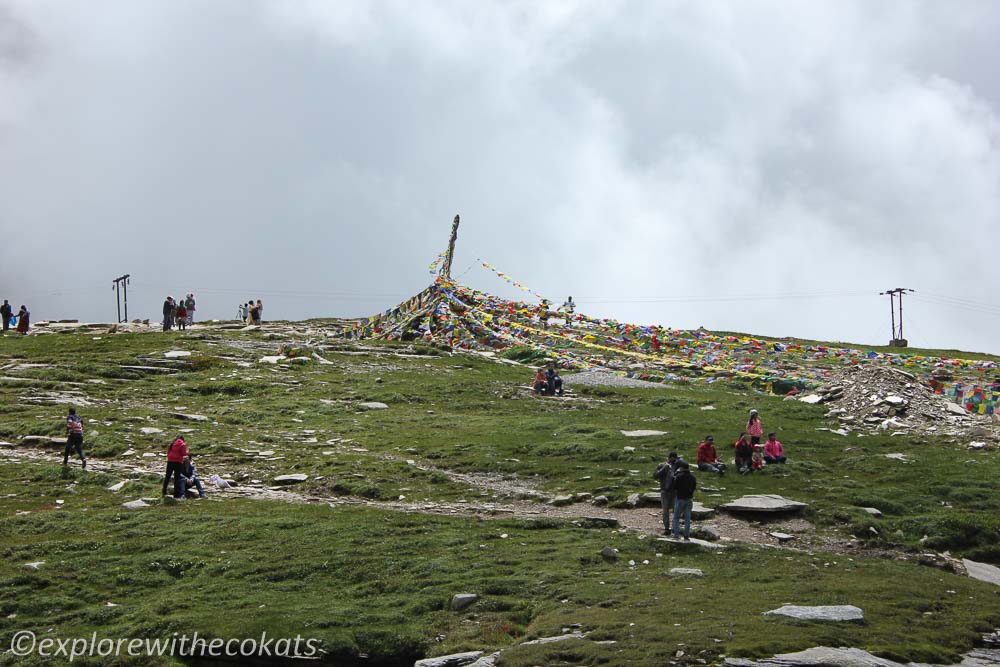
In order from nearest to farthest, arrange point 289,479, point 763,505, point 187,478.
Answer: point 763,505
point 187,478
point 289,479

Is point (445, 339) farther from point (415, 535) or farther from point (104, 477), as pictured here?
point (415, 535)

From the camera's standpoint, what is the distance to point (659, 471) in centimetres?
2480

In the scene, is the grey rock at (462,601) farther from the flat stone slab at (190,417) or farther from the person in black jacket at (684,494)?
the flat stone slab at (190,417)

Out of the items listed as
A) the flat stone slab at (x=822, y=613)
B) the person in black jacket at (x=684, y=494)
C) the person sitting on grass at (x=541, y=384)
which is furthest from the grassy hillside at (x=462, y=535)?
the person sitting on grass at (x=541, y=384)

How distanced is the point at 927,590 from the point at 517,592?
818 centimetres

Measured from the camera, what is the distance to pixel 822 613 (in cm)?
1800

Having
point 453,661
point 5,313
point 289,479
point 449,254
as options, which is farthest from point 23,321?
point 453,661

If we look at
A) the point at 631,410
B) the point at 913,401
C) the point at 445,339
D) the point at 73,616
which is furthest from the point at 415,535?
the point at 445,339

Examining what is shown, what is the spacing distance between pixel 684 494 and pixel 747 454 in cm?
841

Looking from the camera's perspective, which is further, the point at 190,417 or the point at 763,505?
the point at 190,417

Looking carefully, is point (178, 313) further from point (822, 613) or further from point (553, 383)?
point (822, 613)

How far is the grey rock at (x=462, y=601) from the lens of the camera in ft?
66.0

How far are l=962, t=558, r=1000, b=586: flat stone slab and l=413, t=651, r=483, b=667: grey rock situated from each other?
11989 mm

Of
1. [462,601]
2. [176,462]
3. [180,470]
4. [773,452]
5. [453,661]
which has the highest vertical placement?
[176,462]
